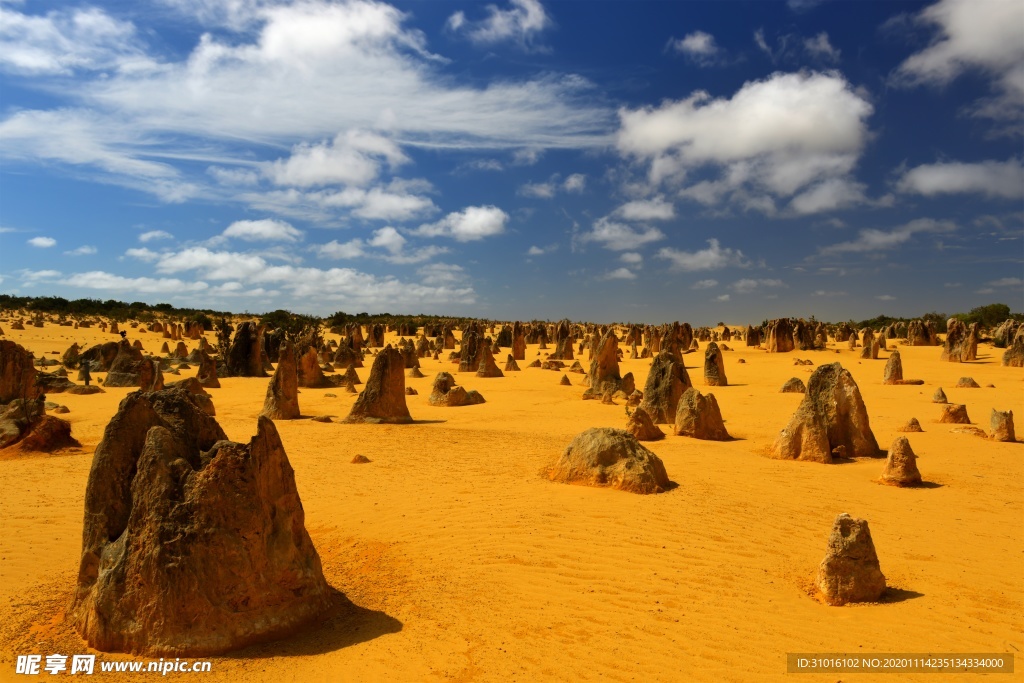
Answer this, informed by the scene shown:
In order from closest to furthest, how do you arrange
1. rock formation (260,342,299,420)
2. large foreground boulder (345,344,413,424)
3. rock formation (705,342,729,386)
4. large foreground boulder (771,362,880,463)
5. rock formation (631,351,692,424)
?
large foreground boulder (771,362,880,463), large foreground boulder (345,344,413,424), rock formation (631,351,692,424), rock formation (260,342,299,420), rock formation (705,342,729,386)

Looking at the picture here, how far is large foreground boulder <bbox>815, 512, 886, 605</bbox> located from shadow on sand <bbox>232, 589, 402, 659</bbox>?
4.16 m

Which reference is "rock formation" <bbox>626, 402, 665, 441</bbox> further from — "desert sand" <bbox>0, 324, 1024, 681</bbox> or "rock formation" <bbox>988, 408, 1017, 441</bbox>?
"rock formation" <bbox>988, 408, 1017, 441</bbox>

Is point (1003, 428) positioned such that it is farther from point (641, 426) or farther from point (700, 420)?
point (641, 426)

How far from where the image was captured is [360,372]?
3006 centimetres

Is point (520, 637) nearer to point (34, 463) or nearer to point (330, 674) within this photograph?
point (330, 674)

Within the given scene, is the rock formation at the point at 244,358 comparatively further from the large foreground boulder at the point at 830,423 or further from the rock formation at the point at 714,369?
the large foreground boulder at the point at 830,423

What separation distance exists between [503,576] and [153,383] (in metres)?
15.9

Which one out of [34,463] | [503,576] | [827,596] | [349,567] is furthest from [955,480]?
[34,463]

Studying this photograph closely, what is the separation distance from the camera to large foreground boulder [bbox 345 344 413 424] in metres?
15.6

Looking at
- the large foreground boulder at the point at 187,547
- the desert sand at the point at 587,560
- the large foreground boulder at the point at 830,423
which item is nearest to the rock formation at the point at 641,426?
the desert sand at the point at 587,560

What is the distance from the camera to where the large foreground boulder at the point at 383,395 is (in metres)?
15.6

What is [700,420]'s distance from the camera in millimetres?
14070

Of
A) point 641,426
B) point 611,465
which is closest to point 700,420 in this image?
point 641,426

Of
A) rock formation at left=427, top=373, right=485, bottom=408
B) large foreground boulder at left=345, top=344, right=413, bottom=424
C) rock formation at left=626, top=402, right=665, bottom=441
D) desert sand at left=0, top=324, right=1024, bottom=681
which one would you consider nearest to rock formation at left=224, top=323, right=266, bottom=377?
rock formation at left=427, top=373, right=485, bottom=408
